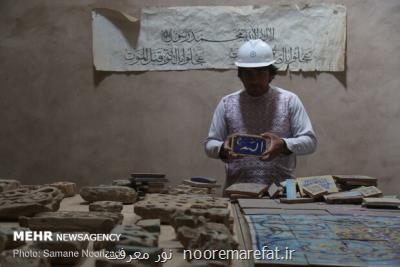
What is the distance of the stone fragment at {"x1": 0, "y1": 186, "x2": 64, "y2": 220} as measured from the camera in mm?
2143

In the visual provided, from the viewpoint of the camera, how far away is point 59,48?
16.3 feet

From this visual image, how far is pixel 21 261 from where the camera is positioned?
1409mm

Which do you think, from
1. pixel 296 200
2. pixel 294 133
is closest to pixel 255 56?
pixel 294 133

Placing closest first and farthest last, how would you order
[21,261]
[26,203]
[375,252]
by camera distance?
[21,261], [375,252], [26,203]

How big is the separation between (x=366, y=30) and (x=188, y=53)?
1.80 m

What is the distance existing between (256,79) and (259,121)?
315 mm

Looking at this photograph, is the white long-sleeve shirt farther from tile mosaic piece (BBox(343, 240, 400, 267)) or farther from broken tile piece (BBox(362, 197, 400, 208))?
tile mosaic piece (BBox(343, 240, 400, 267))

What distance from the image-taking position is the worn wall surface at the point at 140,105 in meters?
4.82

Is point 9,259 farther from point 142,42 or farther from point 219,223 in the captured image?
point 142,42

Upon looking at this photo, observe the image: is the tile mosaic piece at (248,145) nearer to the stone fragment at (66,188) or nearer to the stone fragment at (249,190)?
the stone fragment at (249,190)

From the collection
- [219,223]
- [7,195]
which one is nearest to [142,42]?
[7,195]

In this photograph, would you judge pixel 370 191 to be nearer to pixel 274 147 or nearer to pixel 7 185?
pixel 274 147

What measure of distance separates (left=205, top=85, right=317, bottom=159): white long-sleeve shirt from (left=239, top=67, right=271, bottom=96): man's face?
13 cm

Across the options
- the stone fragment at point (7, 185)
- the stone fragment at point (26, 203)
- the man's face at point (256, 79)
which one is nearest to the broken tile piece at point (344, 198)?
the man's face at point (256, 79)
